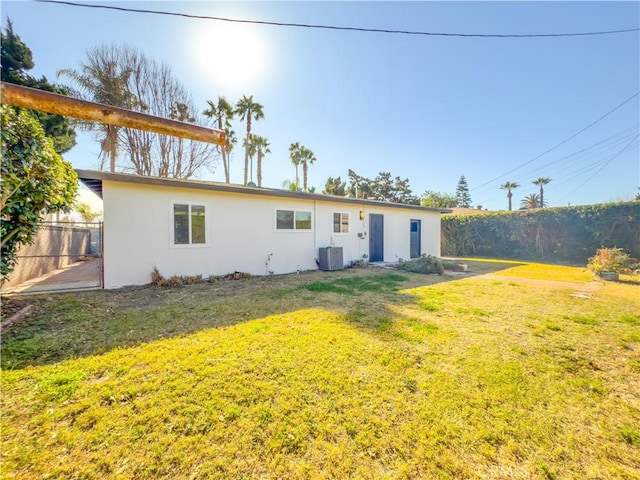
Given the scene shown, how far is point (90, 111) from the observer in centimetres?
230

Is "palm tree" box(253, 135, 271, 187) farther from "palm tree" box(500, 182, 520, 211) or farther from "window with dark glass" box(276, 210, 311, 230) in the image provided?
"palm tree" box(500, 182, 520, 211)

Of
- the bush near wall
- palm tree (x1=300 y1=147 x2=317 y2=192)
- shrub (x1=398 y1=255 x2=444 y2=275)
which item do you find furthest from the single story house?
palm tree (x1=300 y1=147 x2=317 y2=192)

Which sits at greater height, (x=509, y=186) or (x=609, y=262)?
(x=509, y=186)

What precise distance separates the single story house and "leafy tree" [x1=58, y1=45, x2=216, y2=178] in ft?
28.0

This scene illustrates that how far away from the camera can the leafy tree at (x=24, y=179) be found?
3.53 metres

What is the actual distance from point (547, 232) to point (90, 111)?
61.5 feet

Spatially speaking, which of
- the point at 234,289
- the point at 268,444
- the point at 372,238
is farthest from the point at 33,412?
the point at 372,238

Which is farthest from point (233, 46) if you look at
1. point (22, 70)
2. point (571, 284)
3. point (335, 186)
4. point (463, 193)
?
point (463, 193)

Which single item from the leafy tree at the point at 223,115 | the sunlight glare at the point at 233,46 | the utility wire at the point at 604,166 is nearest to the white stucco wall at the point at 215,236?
the sunlight glare at the point at 233,46

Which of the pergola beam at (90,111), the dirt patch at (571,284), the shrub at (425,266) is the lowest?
the dirt patch at (571,284)

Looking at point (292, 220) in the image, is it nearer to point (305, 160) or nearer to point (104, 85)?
point (104, 85)

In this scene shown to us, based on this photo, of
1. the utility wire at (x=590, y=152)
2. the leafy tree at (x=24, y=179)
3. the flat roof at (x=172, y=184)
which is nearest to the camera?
the leafy tree at (x=24, y=179)

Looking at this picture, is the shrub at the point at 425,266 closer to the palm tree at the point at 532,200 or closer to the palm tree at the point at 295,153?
the palm tree at the point at 295,153

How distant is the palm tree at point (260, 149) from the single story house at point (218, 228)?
535 inches
